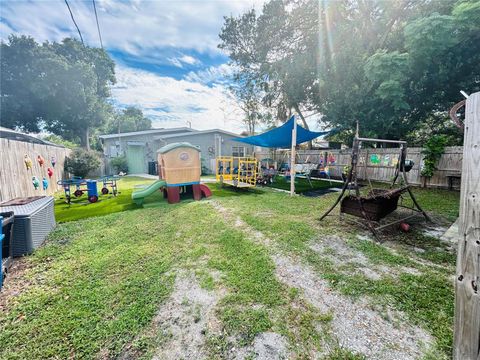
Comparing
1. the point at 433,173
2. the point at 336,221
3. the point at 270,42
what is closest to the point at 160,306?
the point at 336,221

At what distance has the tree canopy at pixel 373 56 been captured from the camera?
263 inches

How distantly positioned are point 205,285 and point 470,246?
2.18 meters

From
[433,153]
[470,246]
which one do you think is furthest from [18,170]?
[433,153]

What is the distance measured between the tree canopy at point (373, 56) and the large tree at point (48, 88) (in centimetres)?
1454

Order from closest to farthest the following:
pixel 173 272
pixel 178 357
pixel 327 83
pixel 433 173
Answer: pixel 178 357 < pixel 173 272 < pixel 433 173 < pixel 327 83

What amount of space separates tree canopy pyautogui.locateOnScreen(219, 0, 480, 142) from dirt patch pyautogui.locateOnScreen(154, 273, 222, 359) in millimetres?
8289

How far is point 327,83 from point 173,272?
421 inches

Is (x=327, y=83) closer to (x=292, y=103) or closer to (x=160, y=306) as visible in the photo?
(x=292, y=103)

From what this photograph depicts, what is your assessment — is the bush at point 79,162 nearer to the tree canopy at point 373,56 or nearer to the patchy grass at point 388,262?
the patchy grass at point 388,262

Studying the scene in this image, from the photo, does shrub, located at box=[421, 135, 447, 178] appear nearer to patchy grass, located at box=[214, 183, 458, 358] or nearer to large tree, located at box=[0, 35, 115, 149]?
patchy grass, located at box=[214, 183, 458, 358]

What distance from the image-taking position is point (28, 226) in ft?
9.71

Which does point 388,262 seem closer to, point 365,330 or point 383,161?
point 365,330

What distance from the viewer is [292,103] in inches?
520

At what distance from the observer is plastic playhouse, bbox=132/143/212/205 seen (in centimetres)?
602
